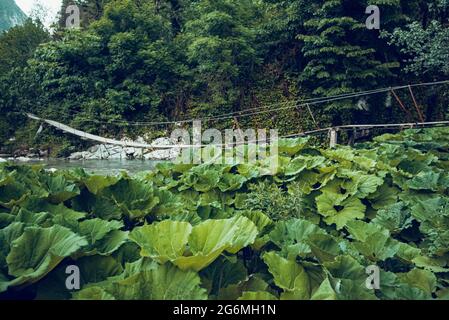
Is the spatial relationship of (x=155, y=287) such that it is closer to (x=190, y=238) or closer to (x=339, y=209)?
(x=190, y=238)

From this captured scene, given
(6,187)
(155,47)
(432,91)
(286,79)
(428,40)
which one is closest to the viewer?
(6,187)

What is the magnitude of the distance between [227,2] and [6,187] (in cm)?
882

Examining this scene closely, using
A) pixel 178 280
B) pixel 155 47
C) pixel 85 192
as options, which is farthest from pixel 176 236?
pixel 155 47

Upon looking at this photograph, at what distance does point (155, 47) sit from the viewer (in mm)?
11320

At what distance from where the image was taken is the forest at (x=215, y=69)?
9.04 m

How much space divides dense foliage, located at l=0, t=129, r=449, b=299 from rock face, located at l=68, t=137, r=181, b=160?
7.15 m

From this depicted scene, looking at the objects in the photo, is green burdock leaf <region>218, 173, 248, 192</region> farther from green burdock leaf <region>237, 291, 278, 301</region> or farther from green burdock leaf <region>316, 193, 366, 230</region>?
green burdock leaf <region>237, 291, 278, 301</region>

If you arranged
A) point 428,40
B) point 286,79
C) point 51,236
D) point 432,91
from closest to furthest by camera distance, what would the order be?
point 51,236 < point 428,40 < point 432,91 < point 286,79

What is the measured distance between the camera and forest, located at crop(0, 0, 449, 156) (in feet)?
29.7

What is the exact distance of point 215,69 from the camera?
9.78m

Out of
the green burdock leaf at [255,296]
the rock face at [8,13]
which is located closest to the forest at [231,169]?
the green burdock leaf at [255,296]

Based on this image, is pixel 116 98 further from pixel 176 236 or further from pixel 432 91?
pixel 176 236

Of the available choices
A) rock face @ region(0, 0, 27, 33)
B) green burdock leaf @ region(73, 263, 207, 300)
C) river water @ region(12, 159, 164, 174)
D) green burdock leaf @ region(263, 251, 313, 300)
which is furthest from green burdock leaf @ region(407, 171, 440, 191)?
rock face @ region(0, 0, 27, 33)

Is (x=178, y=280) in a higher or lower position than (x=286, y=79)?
lower
